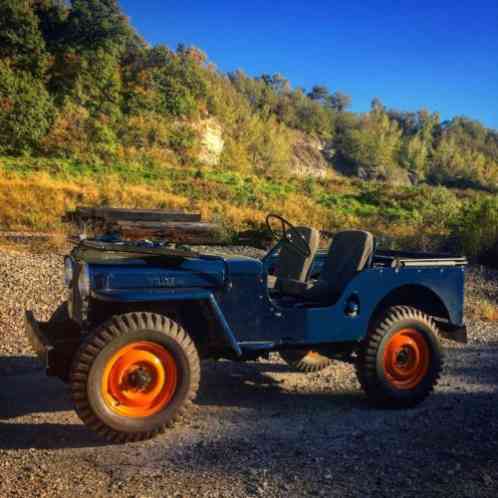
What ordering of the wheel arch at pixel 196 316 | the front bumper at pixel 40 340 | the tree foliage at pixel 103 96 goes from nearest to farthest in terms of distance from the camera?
the front bumper at pixel 40 340
the wheel arch at pixel 196 316
the tree foliage at pixel 103 96

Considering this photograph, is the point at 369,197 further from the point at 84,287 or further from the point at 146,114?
the point at 84,287

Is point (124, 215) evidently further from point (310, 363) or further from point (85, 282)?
point (85, 282)

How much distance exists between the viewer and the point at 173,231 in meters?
16.2

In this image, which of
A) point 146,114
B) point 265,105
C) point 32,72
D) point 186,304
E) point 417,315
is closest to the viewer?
point 186,304

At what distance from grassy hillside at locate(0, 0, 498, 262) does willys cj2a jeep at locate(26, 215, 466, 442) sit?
10.5 metres

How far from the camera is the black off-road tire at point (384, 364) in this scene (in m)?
5.34

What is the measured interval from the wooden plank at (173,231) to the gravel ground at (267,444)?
30.2 feet

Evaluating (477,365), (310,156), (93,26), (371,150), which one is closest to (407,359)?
(477,365)

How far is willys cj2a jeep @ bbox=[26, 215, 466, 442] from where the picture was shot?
4383mm

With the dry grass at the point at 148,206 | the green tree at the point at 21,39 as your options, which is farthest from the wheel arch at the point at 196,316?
the green tree at the point at 21,39

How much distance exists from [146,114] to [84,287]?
158 ft

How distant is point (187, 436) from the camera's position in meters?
4.53

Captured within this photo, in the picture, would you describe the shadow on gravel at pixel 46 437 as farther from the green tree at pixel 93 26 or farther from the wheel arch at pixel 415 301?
the green tree at pixel 93 26

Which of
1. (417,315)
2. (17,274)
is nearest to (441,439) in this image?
(417,315)
